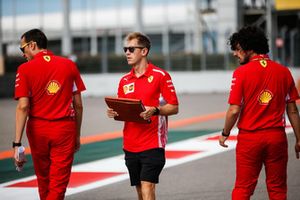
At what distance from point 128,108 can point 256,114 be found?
3.14ft

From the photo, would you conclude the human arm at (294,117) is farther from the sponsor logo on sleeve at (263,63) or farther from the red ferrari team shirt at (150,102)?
the red ferrari team shirt at (150,102)

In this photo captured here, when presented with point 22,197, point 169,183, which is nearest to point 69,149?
point 22,197

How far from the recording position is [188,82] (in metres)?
31.8

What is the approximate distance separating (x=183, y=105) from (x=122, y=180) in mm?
14665

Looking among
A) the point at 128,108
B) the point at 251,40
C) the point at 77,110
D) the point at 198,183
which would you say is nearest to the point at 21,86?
the point at 77,110

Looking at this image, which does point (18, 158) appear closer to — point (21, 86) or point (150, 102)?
point (21, 86)

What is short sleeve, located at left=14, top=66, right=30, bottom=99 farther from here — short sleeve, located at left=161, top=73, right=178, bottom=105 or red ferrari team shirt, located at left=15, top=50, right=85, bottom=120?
short sleeve, located at left=161, top=73, right=178, bottom=105

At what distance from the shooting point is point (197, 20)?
37750 millimetres

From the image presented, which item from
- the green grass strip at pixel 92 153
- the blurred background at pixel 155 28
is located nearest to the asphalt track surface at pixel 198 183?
the green grass strip at pixel 92 153

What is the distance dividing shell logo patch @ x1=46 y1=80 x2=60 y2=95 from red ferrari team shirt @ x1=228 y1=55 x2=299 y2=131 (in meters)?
1.33

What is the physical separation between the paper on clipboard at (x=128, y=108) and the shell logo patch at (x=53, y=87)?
40 cm

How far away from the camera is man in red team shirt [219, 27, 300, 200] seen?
5.82 metres

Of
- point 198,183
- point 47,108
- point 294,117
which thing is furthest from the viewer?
point 198,183

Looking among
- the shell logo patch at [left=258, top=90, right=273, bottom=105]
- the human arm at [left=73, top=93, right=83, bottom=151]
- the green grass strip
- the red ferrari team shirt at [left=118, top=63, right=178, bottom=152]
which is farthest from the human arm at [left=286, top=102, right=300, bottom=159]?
the green grass strip
